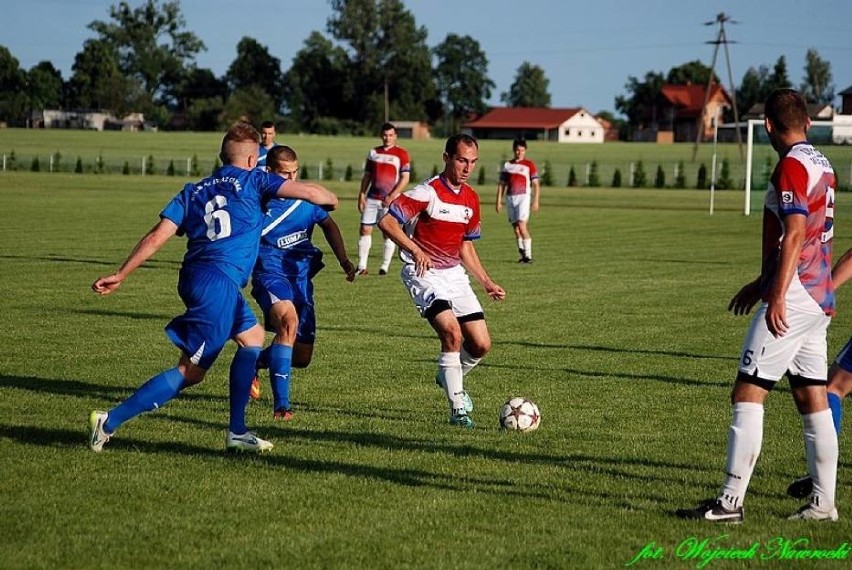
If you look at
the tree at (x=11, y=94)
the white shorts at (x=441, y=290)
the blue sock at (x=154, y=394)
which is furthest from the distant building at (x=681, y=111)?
the blue sock at (x=154, y=394)

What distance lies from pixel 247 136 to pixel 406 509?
2464 mm

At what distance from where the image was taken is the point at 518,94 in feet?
566

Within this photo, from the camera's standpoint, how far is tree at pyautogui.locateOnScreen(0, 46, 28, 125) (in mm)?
120500

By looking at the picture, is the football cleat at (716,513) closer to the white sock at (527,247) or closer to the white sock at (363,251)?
the white sock at (363,251)

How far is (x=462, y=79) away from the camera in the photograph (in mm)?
141625

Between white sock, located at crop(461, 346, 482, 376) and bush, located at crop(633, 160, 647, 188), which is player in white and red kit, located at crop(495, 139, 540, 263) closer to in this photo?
white sock, located at crop(461, 346, 482, 376)

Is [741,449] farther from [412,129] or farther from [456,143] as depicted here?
[412,129]

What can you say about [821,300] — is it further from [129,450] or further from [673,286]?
[673,286]

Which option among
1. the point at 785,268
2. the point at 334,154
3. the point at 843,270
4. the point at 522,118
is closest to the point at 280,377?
the point at 843,270

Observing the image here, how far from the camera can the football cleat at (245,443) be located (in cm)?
726

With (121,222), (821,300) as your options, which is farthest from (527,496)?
(121,222)

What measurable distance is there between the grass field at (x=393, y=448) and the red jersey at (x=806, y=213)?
116 centimetres

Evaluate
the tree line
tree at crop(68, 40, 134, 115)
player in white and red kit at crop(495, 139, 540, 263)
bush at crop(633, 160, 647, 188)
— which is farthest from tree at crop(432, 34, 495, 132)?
player in white and red kit at crop(495, 139, 540, 263)

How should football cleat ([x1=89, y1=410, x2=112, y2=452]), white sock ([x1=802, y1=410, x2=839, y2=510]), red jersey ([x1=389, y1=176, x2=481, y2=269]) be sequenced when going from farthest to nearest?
red jersey ([x1=389, y1=176, x2=481, y2=269]) < football cleat ([x1=89, y1=410, x2=112, y2=452]) < white sock ([x1=802, y1=410, x2=839, y2=510])
